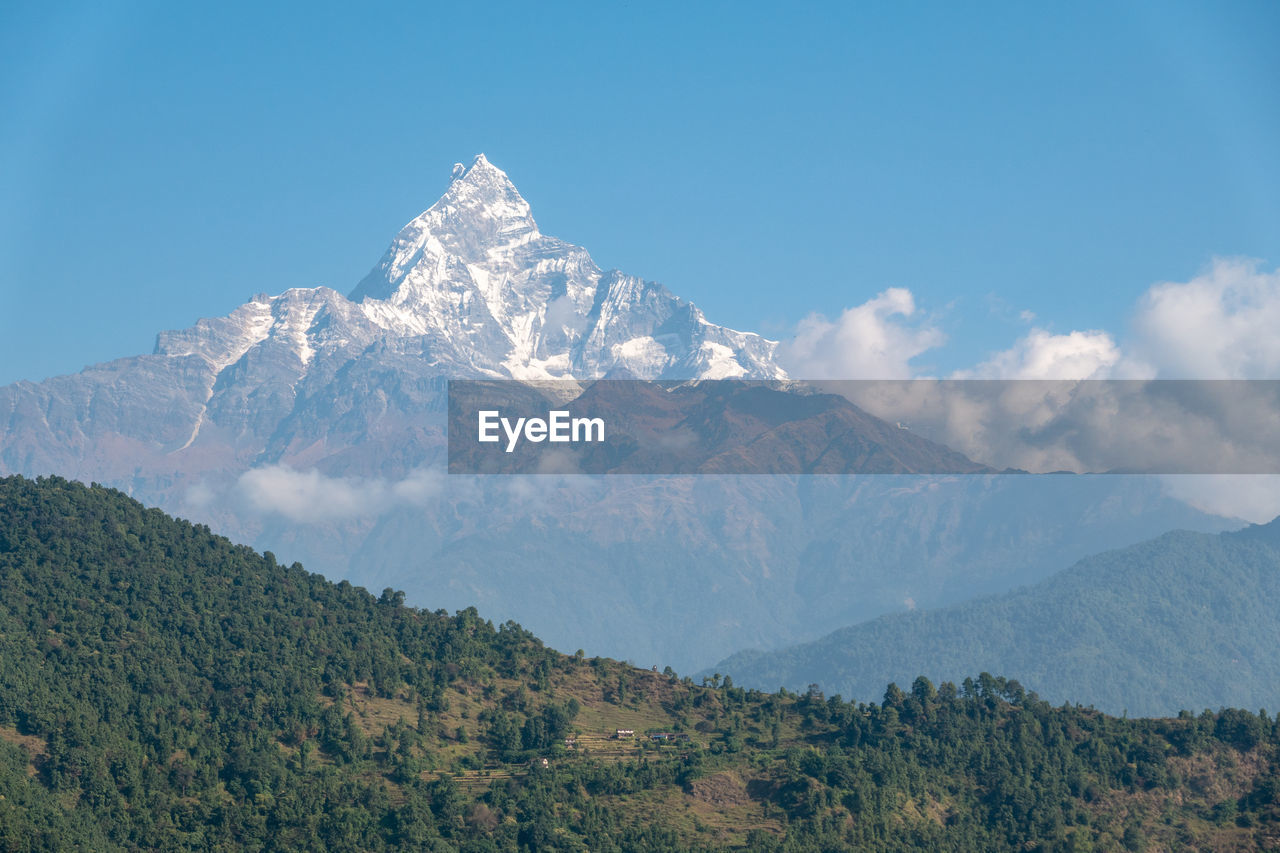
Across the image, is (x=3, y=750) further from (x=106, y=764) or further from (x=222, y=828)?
(x=222, y=828)

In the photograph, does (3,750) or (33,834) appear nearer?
(33,834)

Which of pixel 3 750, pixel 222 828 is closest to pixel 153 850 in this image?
pixel 222 828

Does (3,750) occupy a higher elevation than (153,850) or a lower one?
higher

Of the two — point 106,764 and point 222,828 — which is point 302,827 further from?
point 106,764

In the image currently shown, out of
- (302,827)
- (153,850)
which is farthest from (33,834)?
(302,827)

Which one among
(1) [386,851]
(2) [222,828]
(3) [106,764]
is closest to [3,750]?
(3) [106,764]

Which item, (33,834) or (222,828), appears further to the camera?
(222,828)

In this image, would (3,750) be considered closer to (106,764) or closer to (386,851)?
(106,764)

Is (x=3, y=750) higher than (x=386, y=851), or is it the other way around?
(x=3, y=750)
